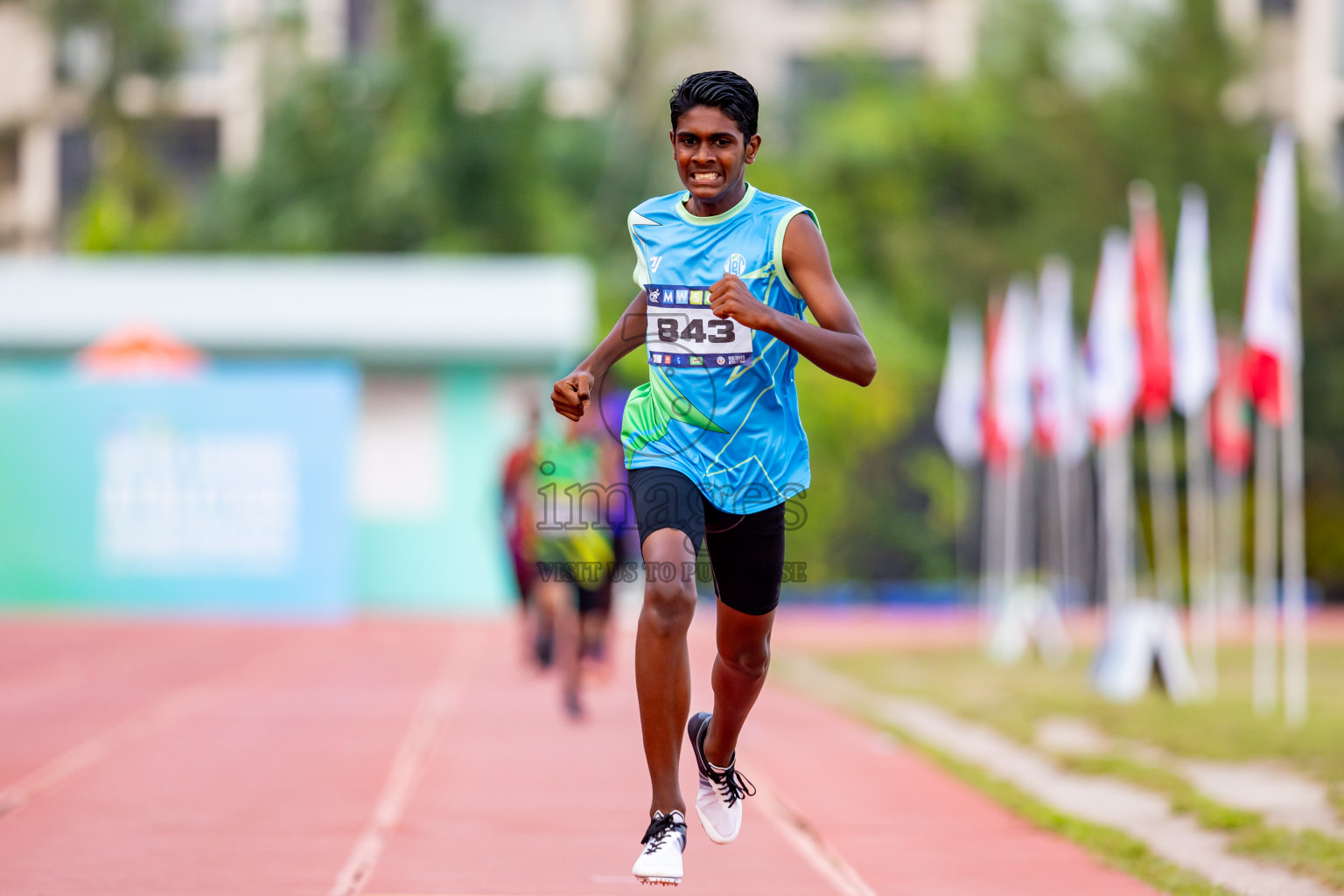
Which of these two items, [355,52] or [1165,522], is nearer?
[1165,522]

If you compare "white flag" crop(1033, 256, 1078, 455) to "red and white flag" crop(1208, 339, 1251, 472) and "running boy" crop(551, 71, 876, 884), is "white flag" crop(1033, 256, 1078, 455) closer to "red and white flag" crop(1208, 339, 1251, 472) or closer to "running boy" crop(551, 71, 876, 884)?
"red and white flag" crop(1208, 339, 1251, 472)

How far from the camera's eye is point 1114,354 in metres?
14.9

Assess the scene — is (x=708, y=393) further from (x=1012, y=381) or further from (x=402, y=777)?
(x=1012, y=381)

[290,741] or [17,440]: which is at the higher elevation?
[17,440]

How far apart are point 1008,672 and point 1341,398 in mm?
13214

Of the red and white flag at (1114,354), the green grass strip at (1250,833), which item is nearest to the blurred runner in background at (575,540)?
the green grass strip at (1250,833)

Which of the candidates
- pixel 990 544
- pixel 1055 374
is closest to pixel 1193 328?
pixel 1055 374

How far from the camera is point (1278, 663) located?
16.1 meters

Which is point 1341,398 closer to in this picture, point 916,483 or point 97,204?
point 916,483

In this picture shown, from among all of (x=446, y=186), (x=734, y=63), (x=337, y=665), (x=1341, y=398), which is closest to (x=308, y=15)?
(x=446, y=186)

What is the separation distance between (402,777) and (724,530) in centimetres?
370

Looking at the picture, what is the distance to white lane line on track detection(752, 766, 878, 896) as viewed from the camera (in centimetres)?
589

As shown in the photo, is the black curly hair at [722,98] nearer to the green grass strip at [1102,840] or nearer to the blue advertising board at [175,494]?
the green grass strip at [1102,840]

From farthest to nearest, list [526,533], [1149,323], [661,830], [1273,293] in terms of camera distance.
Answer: [1149,323] → [526,533] → [1273,293] → [661,830]
